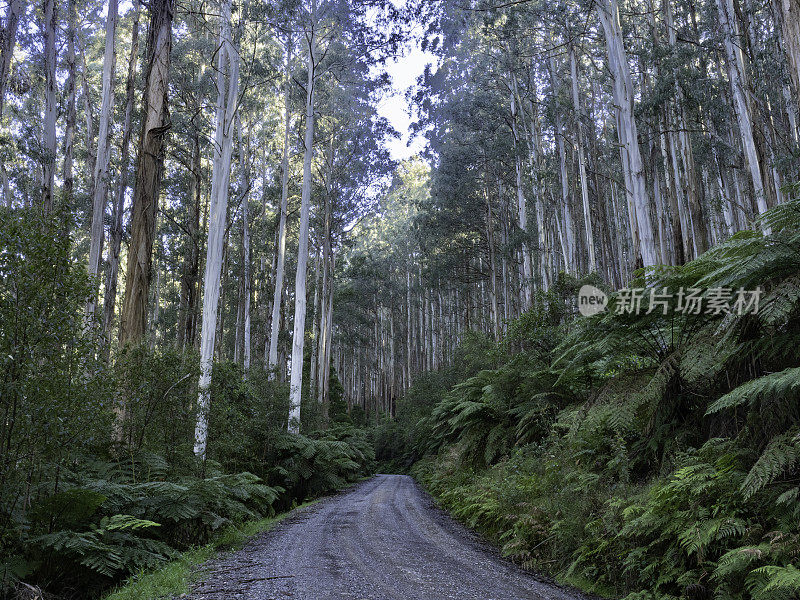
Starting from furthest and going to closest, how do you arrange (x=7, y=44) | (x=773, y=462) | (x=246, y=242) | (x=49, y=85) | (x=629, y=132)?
1. (x=246, y=242)
2. (x=49, y=85)
3. (x=629, y=132)
4. (x=7, y=44)
5. (x=773, y=462)

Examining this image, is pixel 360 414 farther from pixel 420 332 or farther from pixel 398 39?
pixel 398 39

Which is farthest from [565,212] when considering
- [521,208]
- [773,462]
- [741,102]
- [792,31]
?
[773,462]

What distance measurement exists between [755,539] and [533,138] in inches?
802

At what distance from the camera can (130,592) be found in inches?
163

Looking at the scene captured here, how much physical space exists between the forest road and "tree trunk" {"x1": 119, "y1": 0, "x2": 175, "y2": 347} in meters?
3.81

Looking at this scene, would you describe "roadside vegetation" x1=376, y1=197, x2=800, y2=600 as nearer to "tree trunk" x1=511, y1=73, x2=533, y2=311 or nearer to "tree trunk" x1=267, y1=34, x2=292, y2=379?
"tree trunk" x1=267, y1=34, x2=292, y2=379

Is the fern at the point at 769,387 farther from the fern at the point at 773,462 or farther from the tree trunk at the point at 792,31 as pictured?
the tree trunk at the point at 792,31

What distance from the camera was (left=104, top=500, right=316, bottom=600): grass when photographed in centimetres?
414

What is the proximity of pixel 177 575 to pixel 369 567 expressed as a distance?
170 centimetres

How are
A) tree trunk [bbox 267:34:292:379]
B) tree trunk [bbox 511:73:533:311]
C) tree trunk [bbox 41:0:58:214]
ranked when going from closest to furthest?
tree trunk [bbox 41:0:58:214], tree trunk [bbox 267:34:292:379], tree trunk [bbox 511:73:533:311]

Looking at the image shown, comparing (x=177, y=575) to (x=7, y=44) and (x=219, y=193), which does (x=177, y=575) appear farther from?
(x=7, y=44)

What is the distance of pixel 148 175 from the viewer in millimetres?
8445

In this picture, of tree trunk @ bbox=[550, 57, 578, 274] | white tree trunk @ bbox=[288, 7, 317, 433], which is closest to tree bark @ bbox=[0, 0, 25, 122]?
white tree trunk @ bbox=[288, 7, 317, 433]

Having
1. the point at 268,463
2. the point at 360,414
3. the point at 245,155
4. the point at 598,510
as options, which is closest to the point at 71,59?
the point at 245,155
